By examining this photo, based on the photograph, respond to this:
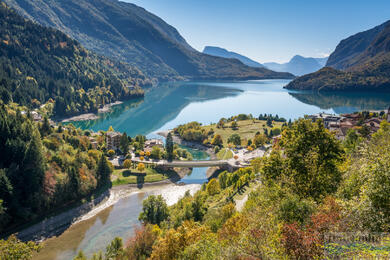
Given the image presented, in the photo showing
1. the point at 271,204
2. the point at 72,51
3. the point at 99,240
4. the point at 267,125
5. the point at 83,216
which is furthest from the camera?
the point at 72,51

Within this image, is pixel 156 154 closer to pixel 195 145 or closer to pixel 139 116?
pixel 195 145

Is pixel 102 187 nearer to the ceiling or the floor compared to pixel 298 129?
nearer to the floor

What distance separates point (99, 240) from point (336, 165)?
3374cm

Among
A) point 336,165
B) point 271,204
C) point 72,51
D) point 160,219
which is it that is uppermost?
point 72,51

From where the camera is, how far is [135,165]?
209 ft

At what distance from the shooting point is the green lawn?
247 feet

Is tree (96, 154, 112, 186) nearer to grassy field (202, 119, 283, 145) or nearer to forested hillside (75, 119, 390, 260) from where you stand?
forested hillside (75, 119, 390, 260)

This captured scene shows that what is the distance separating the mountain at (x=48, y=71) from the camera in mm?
123375

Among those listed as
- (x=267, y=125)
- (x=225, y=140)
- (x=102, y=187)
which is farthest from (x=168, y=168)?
(x=267, y=125)

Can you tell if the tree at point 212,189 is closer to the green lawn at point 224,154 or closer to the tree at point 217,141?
the green lawn at point 224,154

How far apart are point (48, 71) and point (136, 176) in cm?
12255

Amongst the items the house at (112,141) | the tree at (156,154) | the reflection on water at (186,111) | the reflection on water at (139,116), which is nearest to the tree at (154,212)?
the tree at (156,154)

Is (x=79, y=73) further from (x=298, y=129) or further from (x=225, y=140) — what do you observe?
(x=298, y=129)

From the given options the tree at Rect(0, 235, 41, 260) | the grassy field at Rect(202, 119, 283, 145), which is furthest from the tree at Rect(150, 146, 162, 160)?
the tree at Rect(0, 235, 41, 260)
